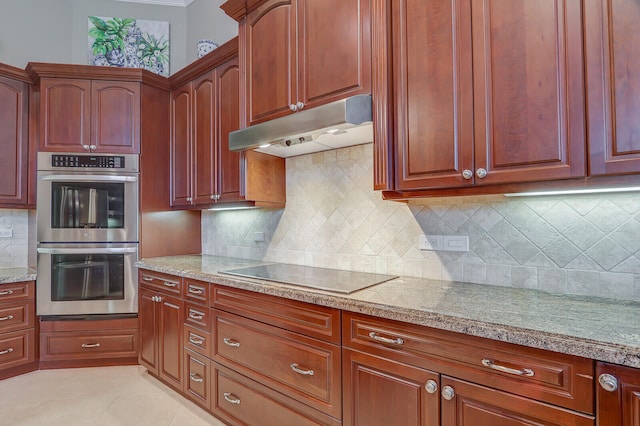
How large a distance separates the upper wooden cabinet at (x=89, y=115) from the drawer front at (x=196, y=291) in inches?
55.7

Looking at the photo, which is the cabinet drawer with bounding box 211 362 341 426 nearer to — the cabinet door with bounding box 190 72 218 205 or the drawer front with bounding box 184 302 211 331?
the drawer front with bounding box 184 302 211 331

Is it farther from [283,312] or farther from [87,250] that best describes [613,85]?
[87,250]

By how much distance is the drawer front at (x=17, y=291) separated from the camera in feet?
8.76

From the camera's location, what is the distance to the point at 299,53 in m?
1.94

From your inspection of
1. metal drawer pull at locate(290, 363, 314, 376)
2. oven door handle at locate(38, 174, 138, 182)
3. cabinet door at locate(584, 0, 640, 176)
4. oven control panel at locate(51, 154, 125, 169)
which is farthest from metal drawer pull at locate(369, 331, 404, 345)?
oven control panel at locate(51, 154, 125, 169)

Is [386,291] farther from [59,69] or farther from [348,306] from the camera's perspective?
[59,69]

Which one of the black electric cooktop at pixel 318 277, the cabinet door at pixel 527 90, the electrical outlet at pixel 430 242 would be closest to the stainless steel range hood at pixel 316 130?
the cabinet door at pixel 527 90

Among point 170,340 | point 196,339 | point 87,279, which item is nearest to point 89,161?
point 87,279

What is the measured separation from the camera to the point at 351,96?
1704 mm

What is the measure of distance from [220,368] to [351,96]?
175 cm

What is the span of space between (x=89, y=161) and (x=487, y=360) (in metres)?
3.19

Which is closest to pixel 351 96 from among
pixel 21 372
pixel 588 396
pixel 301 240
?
pixel 301 240

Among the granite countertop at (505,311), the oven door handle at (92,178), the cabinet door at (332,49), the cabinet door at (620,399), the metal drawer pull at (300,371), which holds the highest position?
the cabinet door at (332,49)

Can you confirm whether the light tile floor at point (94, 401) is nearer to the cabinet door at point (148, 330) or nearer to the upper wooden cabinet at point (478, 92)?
the cabinet door at point (148, 330)
